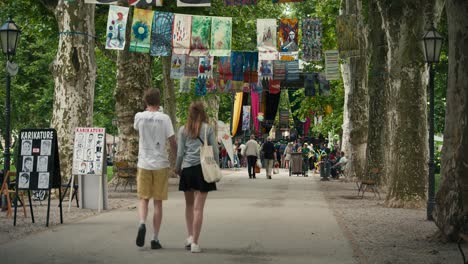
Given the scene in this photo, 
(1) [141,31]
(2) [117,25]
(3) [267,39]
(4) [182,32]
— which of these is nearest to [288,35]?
(3) [267,39]

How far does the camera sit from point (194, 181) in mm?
11414

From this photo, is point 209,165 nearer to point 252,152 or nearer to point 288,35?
point 288,35

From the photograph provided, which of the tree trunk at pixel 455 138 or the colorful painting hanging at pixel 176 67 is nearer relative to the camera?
the tree trunk at pixel 455 138

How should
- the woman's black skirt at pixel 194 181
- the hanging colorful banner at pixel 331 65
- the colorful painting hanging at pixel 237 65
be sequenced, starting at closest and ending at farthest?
the woman's black skirt at pixel 194 181 < the hanging colorful banner at pixel 331 65 < the colorful painting hanging at pixel 237 65

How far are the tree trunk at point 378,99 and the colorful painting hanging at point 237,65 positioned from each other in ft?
34.1

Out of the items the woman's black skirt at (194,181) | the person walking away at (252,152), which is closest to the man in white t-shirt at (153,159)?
the woman's black skirt at (194,181)

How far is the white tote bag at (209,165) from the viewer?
11281 millimetres

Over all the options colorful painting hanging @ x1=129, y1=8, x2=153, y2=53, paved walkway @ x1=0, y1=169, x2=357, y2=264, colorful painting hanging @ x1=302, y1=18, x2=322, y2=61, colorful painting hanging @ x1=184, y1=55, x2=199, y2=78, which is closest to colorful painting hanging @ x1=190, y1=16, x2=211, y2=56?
colorful painting hanging @ x1=129, y1=8, x2=153, y2=53

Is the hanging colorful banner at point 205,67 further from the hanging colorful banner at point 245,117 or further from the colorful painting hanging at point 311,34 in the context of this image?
the hanging colorful banner at point 245,117

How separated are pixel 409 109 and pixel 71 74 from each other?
851cm

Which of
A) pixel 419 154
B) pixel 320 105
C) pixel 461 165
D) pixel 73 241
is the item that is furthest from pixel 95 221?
pixel 320 105

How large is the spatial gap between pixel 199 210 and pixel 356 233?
406 centimetres

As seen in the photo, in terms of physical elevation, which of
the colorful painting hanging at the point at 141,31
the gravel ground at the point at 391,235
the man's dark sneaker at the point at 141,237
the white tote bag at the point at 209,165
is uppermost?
the colorful painting hanging at the point at 141,31

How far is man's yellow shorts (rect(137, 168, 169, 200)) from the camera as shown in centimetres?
1159
